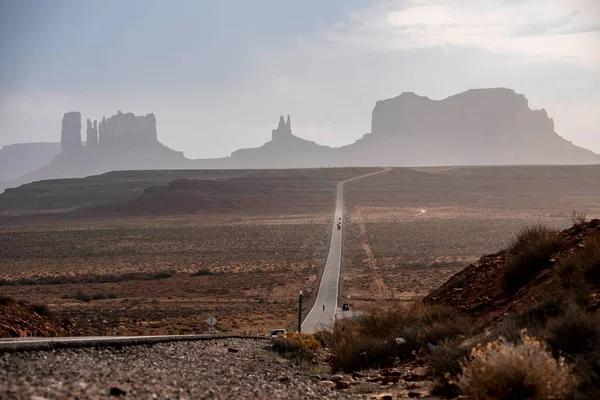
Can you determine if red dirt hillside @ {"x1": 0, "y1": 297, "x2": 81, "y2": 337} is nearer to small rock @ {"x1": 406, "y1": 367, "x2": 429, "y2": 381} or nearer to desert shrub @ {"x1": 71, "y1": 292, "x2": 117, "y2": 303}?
small rock @ {"x1": 406, "y1": 367, "x2": 429, "y2": 381}

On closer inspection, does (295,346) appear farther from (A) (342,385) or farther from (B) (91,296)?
(B) (91,296)

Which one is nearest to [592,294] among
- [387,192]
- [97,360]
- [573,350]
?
[573,350]

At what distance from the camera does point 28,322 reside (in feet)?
52.1

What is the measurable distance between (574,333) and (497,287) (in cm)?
497

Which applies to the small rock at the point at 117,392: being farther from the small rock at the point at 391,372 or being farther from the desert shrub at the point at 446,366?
the small rock at the point at 391,372

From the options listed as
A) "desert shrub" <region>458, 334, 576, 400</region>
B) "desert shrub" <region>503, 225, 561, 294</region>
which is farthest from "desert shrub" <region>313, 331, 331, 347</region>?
"desert shrub" <region>458, 334, 576, 400</region>

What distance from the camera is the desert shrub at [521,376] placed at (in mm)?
6688

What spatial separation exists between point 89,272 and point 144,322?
24101mm

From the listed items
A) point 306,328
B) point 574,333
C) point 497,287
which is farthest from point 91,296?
point 574,333

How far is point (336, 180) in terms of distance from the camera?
157250 millimetres

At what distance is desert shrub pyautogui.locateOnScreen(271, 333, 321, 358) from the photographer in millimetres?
13272

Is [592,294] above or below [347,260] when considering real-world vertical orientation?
above

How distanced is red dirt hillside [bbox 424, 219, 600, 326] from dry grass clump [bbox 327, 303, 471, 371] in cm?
53

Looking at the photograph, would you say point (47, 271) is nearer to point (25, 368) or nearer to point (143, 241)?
point (143, 241)
